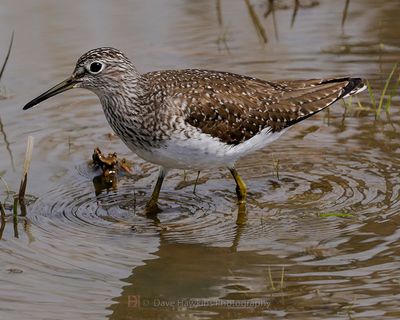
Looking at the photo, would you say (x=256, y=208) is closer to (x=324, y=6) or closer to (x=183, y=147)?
(x=183, y=147)

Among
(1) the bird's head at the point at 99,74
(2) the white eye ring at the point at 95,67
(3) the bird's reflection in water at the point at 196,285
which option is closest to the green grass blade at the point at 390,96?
(3) the bird's reflection in water at the point at 196,285

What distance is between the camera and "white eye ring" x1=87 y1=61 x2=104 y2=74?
10648 mm

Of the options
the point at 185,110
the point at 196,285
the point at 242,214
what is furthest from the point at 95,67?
the point at 196,285

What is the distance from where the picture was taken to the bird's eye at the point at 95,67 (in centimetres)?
1065

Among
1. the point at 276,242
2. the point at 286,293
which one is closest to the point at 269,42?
the point at 276,242

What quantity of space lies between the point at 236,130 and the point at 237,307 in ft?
9.10

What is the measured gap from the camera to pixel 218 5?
17016 millimetres

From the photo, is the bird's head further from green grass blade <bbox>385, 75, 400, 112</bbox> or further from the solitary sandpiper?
green grass blade <bbox>385, 75, 400, 112</bbox>

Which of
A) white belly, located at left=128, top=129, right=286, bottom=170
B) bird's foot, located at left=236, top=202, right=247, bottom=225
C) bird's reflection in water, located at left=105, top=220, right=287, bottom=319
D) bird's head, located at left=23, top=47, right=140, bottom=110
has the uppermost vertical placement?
bird's head, located at left=23, top=47, right=140, bottom=110

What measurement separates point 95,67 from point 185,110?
117cm

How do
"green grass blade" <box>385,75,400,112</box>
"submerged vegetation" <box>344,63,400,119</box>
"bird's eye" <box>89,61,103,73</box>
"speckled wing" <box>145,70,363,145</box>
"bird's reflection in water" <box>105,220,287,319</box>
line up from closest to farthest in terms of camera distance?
"bird's reflection in water" <box>105,220,287,319</box>
"speckled wing" <box>145,70,363,145</box>
"bird's eye" <box>89,61,103,73</box>
"green grass blade" <box>385,75,400,112</box>
"submerged vegetation" <box>344,63,400,119</box>

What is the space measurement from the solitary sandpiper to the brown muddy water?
0.75 meters

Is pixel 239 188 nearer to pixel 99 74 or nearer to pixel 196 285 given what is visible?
pixel 99 74

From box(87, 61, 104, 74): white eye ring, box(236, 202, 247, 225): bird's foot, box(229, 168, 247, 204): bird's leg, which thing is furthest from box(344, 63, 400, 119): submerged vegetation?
box(87, 61, 104, 74): white eye ring
